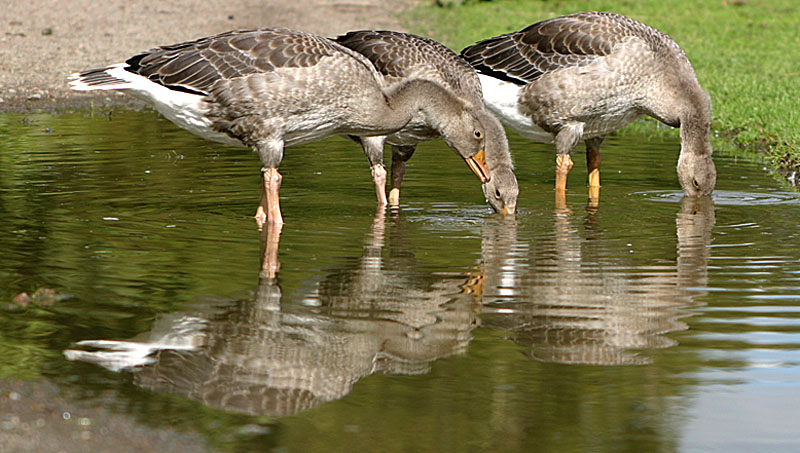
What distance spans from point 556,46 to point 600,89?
2.70ft

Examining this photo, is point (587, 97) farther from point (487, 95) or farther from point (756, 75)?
point (756, 75)

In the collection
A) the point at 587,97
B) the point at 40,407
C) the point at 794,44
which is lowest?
the point at 40,407

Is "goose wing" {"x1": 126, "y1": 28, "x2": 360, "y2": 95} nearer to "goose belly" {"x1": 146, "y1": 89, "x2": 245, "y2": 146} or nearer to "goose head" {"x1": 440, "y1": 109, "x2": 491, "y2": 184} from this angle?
"goose belly" {"x1": 146, "y1": 89, "x2": 245, "y2": 146}

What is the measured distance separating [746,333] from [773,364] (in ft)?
1.90

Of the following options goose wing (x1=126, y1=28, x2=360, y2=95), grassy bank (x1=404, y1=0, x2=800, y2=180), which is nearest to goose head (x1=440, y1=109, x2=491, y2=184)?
goose wing (x1=126, y1=28, x2=360, y2=95)

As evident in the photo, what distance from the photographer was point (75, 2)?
91.8 feet

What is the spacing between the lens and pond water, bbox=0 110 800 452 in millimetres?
5199

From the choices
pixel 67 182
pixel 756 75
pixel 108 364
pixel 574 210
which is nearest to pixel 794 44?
pixel 756 75

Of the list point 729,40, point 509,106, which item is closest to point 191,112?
point 509,106

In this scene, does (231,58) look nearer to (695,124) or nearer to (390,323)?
(390,323)

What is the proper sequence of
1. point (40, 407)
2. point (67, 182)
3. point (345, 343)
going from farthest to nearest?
point (67, 182)
point (345, 343)
point (40, 407)

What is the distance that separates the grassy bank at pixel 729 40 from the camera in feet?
51.3

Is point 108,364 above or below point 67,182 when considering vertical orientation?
below

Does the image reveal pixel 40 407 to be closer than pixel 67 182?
Yes
